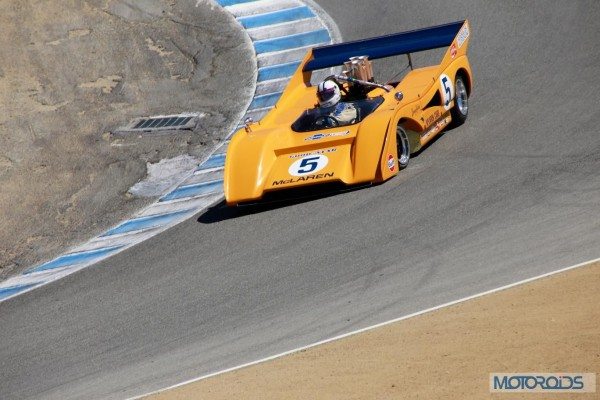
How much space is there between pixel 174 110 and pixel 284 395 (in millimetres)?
9492

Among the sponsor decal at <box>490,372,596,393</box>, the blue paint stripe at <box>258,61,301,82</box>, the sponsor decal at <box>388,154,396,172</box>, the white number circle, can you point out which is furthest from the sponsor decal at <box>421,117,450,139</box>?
the sponsor decal at <box>490,372,596,393</box>

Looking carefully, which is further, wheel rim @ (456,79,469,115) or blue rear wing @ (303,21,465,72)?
blue rear wing @ (303,21,465,72)

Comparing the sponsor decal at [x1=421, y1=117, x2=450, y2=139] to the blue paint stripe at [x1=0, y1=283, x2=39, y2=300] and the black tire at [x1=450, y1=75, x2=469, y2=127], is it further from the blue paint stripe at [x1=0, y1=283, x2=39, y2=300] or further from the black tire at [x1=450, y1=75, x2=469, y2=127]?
the blue paint stripe at [x1=0, y1=283, x2=39, y2=300]

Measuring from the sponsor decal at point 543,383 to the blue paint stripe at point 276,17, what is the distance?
12902 mm

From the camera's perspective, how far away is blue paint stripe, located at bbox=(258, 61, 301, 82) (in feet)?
58.3

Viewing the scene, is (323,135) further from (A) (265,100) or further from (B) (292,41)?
(B) (292,41)

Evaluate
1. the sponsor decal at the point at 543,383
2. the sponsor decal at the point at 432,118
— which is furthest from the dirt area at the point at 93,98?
the sponsor decal at the point at 543,383

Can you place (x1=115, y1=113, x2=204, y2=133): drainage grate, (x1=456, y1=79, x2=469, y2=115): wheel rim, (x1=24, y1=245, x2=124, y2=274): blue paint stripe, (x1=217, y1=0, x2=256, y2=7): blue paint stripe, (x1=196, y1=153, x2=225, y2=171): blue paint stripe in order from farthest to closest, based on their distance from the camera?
(x1=217, y1=0, x2=256, y2=7): blue paint stripe < (x1=115, y1=113, x2=204, y2=133): drainage grate < (x1=196, y1=153, x2=225, y2=171): blue paint stripe < (x1=456, y1=79, x2=469, y2=115): wheel rim < (x1=24, y1=245, x2=124, y2=274): blue paint stripe

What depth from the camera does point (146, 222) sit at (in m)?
13.7

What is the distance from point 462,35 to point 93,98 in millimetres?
6442

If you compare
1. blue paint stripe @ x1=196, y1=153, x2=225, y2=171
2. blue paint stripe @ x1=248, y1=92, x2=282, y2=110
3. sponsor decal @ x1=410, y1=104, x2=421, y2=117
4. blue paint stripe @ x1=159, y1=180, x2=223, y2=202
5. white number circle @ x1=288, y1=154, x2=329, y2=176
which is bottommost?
blue paint stripe @ x1=248, y1=92, x2=282, y2=110

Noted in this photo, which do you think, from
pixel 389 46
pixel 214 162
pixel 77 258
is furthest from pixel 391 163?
pixel 77 258

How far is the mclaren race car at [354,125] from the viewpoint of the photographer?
1223 centimetres

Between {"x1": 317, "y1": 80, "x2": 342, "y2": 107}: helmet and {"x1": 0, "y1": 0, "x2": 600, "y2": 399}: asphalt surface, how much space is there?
121 centimetres
